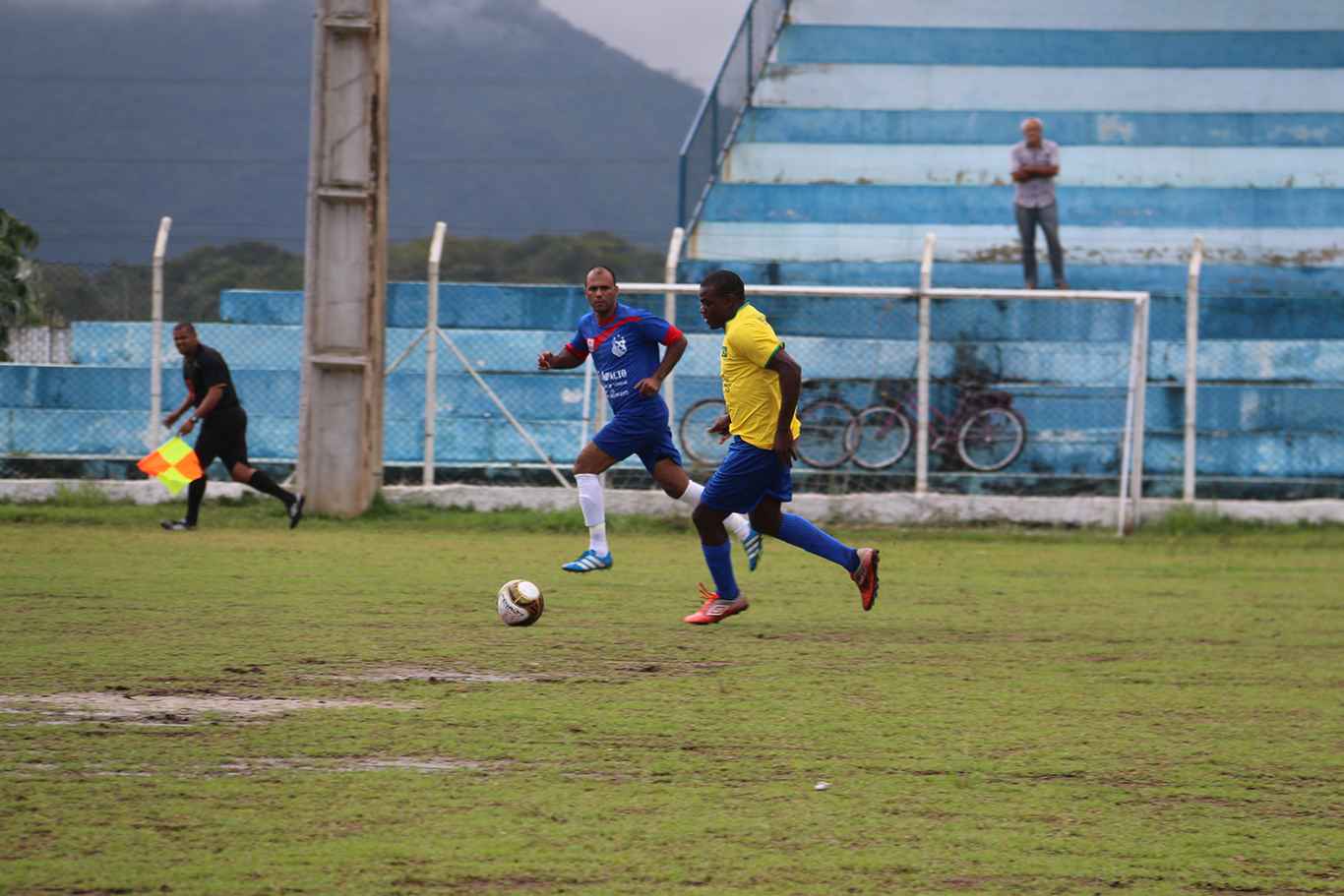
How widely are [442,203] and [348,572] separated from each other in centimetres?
1422

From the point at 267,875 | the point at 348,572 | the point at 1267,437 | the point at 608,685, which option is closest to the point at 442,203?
the point at 1267,437

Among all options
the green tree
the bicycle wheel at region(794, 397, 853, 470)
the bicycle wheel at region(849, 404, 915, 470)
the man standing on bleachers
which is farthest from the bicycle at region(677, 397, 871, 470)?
the green tree

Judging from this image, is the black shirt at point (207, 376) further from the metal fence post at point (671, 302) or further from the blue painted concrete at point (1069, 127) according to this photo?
the blue painted concrete at point (1069, 127)

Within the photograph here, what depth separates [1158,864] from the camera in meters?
4.39

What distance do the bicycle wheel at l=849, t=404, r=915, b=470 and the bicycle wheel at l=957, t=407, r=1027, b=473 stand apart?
1.98ft

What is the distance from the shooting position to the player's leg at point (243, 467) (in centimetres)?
1456

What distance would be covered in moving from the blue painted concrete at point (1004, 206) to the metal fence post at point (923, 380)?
237 inches

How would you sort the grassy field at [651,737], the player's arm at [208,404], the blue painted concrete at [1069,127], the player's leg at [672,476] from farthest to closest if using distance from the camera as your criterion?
the blue painted concrete at [1069,127]
the player's arm at [208,404]
the player's leg at [672,476]
the grassy field at [651,737]

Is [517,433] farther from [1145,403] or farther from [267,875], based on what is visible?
[267,875]

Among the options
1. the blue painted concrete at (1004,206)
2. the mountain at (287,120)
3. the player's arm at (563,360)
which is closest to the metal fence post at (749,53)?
the blue painted concrete at (1004,206)

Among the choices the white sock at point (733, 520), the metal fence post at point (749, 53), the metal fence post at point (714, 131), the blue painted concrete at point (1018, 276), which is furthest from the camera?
the metal fence post at point (749, 53)

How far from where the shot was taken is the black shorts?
571 inches

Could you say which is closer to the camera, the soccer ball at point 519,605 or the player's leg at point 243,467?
the soccer ball at point 519,605

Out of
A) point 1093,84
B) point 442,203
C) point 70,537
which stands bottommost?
point 70,537
